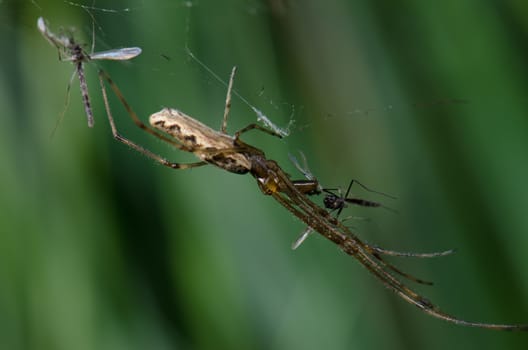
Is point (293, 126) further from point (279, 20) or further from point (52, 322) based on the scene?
point (52, 322)

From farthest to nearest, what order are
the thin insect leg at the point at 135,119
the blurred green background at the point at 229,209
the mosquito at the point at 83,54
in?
the blurred green background at the point at 229,209 < the mosquito at the point at 83,54 < the thin insect leg at the point at 135,119

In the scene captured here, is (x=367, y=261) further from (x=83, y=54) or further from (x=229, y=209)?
(x=83, y=54)

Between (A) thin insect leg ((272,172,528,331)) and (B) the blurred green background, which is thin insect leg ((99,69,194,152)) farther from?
(B) the blurred green background

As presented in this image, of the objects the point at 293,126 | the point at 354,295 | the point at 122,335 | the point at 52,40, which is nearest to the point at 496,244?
the point at 354,295

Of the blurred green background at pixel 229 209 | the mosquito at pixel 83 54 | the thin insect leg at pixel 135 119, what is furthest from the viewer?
the blurred green background at pixel 229 209

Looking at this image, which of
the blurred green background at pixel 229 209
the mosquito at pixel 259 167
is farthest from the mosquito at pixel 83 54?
the blurred green background at pixel 229 209

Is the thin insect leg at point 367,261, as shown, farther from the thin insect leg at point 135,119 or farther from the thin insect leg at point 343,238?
the thin insect leg at point 135,119

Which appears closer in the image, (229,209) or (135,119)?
(135,119)

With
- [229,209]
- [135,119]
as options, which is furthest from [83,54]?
[229,209]
